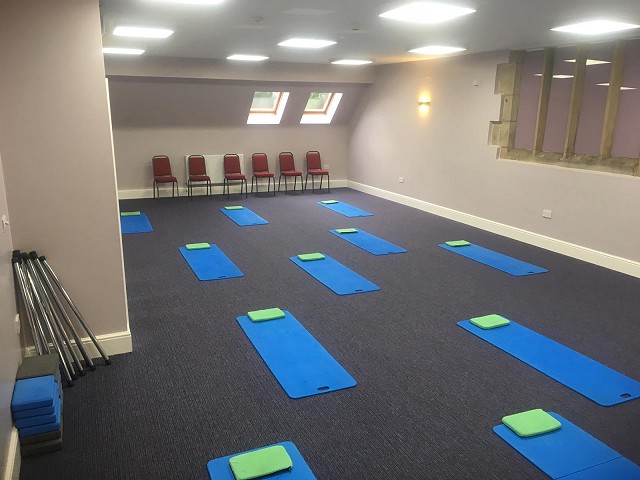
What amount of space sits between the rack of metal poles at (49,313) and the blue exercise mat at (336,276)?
89.4 inches

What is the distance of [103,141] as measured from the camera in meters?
3.32

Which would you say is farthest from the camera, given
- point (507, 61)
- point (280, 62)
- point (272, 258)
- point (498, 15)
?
point (280, 62)

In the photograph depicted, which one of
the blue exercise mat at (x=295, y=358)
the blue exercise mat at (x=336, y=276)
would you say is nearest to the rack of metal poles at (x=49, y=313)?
A: the blue exercise mat at (x=295, y=358)

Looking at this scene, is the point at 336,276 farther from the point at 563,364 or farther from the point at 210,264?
the point at 563,364

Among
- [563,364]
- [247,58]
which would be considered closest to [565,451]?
[563,364]

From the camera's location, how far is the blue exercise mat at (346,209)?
8297 millimetres

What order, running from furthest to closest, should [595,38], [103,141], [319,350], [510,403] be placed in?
[595,38] → [319,350] → [103,141] → [510,403]

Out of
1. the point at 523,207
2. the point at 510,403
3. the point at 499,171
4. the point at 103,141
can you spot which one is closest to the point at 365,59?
the point at 499,171

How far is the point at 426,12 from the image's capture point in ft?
13.9

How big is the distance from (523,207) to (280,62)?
4.78 meters

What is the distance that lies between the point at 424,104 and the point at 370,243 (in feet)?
9.87

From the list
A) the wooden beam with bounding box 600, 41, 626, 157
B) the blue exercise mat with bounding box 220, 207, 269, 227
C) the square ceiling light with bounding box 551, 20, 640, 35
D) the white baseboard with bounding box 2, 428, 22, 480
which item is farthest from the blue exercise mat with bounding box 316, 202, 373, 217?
the white baseboard with bounding box 2, 428, 22, 480

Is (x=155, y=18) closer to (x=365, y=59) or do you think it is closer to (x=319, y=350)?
(x=319, y=350)

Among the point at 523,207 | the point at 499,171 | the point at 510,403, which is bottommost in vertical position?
the point at 510,403
